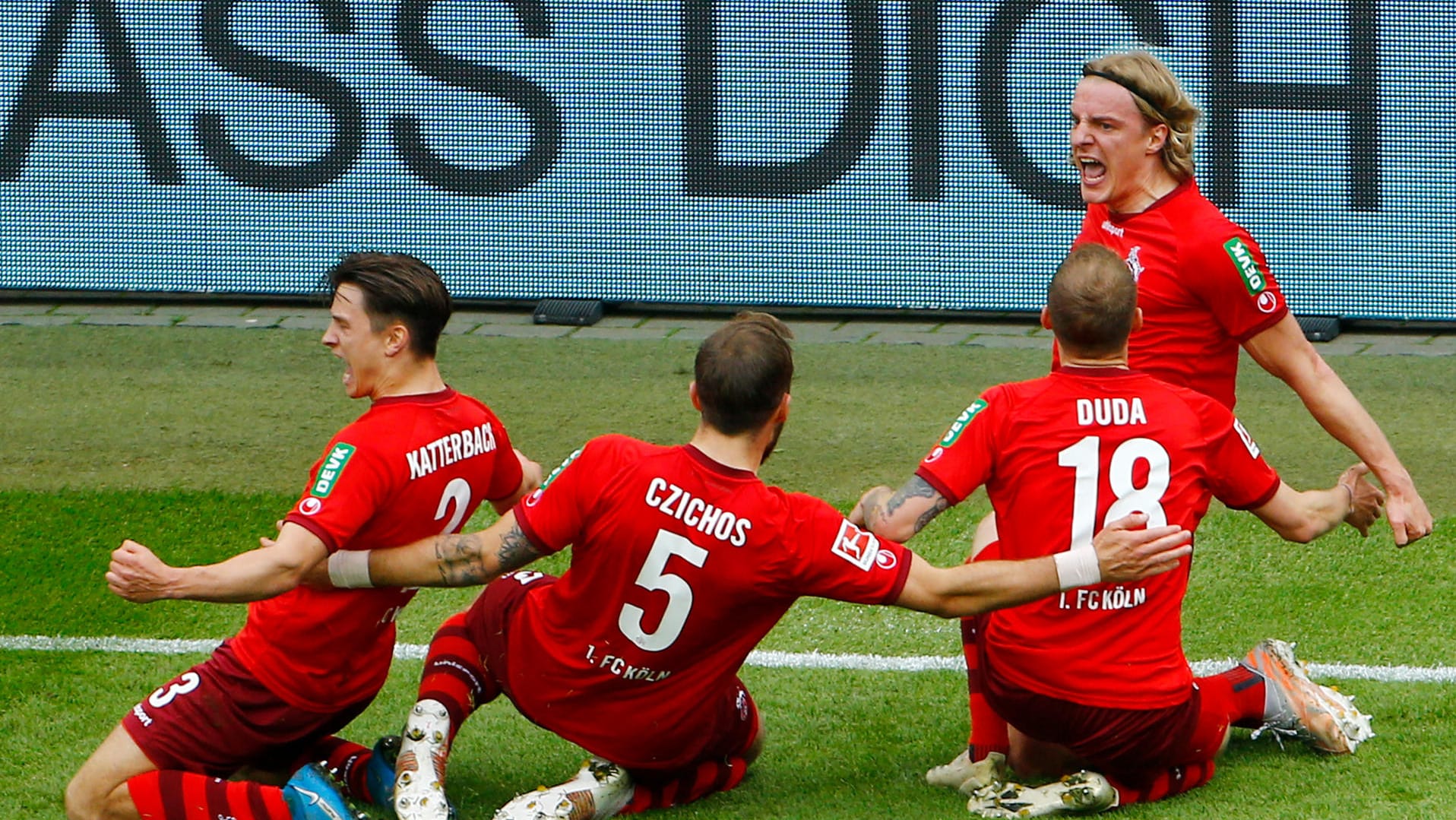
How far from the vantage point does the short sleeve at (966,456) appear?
414cm

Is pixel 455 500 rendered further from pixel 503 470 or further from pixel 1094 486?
pixel 1094 486

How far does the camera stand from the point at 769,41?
10.5 m

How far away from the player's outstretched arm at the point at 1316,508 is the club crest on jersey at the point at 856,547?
1116 mm

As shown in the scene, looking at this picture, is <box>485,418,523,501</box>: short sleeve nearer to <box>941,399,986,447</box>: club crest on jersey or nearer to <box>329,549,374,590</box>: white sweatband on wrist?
<box>329,549,374,590</box>: white sweatband on wrist

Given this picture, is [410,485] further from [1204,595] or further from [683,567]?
[1204,595]

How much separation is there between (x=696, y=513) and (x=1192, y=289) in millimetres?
1656

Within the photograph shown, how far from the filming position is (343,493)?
13.3 feet

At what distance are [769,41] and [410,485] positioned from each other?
6.78 meters

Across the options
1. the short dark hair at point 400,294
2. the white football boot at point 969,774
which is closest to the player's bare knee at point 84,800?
the short dark hair at point 400,294

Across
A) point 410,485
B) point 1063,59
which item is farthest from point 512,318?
point 410,485

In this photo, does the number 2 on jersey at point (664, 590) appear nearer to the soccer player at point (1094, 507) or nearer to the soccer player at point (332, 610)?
the soccer player at point (1094, 507)

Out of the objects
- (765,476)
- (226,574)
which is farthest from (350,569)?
(765,476)

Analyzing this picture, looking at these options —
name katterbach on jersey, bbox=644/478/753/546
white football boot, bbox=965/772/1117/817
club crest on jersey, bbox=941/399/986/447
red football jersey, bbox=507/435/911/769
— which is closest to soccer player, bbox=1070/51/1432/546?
club crest on jersey, bbox=941/399/986/447

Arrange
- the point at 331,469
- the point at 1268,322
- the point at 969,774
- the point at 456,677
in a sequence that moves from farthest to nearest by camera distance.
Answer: the point at 1268,322 < the point at 969,774 < the point at 456,677 < the point at 331,469
